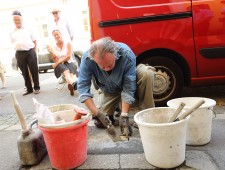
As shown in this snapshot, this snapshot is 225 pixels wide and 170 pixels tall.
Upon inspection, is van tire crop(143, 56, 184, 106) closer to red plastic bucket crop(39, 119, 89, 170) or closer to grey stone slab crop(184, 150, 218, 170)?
grey stone slab crop(184, 150, 218, 170)

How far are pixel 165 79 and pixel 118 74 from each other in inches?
44.9

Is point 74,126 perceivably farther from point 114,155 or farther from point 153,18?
point 153,18

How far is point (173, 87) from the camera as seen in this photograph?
383 centimetres

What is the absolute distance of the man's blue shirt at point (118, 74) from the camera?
2.79 metres

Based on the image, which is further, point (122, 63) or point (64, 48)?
point (64, 48)

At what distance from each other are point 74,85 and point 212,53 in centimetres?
277

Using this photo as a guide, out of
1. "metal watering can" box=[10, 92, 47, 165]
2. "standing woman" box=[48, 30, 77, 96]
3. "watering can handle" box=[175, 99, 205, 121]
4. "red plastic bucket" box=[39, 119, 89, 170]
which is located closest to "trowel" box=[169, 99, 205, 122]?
"watering can handle" box=[175, 99, 205, 121]

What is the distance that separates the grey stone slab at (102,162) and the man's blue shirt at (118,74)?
22.1 inches

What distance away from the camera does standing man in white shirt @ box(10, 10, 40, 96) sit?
580 cm

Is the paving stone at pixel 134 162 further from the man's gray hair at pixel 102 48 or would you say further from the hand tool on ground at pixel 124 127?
the man's gray hair at pixel 102 48

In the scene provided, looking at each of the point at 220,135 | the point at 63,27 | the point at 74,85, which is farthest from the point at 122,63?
the point at 63,27

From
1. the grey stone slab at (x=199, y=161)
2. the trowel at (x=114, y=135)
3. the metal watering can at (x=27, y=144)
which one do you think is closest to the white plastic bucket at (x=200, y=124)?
the grey stone slab at (x=199, y=161)

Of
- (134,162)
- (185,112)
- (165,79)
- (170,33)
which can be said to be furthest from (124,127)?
(170,33)

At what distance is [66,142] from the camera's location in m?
2.31
